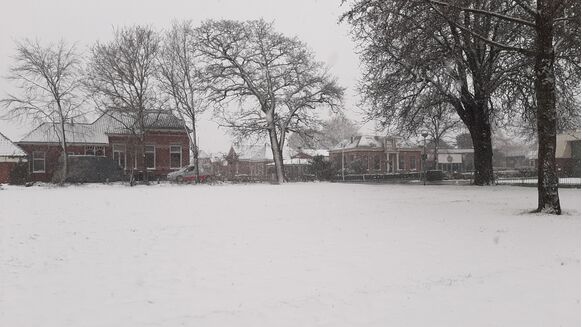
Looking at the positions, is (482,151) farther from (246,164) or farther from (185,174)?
(185,174)

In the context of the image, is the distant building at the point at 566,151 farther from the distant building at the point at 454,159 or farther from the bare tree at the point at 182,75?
the distant building at the point at 454,159

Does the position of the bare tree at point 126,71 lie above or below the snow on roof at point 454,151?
above

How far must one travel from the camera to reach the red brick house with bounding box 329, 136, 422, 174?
51.2m

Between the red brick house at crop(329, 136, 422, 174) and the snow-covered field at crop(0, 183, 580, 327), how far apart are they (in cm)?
4050

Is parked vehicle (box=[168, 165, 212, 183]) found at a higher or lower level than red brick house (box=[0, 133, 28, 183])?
lower

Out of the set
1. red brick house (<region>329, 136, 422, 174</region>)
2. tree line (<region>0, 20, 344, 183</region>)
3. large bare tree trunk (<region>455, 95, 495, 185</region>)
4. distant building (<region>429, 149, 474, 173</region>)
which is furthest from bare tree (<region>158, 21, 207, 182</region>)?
distant building (<region>429, 149, 474, 173</region>)

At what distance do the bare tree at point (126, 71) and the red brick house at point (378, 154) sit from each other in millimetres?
26731

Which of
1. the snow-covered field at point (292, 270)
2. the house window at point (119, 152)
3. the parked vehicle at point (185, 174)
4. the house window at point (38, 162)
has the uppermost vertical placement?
the house window at point (119, 152)

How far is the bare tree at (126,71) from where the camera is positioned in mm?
24844

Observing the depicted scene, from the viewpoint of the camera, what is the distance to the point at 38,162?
29.8m

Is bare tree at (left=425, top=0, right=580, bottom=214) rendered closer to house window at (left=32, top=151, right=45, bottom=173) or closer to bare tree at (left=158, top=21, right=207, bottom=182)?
bare tree at (left=158, top=21, right=207, bottom=182)

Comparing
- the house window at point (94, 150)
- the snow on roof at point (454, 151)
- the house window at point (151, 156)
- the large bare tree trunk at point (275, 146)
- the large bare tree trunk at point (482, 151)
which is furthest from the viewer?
the snow on roof at point (454, 151)

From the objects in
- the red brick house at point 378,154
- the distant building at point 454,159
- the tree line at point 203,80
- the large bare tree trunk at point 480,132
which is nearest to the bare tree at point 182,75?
the tree line at point 203,80

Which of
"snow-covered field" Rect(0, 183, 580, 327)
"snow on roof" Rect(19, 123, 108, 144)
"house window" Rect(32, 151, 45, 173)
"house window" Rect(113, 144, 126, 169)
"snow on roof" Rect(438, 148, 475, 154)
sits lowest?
"snow-covered field" Rect(0, 183, 580, 327)
